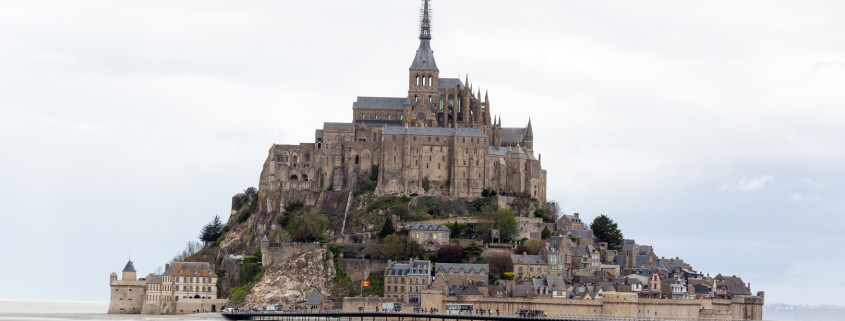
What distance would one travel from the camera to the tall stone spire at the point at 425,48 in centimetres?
12162

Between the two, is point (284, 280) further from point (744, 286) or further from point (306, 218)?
point (744, 286)

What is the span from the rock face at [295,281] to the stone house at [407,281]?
220 inches

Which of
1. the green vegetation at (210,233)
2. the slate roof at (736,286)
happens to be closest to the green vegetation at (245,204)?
the green vegetation at (210,233)

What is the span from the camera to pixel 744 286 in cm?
10344

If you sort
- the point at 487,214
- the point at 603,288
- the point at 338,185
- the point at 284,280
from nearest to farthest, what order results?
the point at 603,288, the point at 284,280, the point at 487,214, the point at 338,185

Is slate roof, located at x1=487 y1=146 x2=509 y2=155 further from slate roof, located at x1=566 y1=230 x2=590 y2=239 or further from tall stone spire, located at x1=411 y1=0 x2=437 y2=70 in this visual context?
tall stone spire, located at x1=411 y1=0 x2=437 y2=70

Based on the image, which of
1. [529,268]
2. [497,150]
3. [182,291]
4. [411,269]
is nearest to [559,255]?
[529,268]

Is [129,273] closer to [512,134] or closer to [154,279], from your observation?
[154,279]

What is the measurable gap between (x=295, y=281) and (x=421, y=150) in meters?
20.5

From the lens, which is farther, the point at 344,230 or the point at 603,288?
the point at 344,230

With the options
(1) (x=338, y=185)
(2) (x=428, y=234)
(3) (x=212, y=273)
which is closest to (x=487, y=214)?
(2) (x=428, y=234)

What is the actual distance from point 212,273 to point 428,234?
60.9 ft

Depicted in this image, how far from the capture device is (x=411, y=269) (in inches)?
3804

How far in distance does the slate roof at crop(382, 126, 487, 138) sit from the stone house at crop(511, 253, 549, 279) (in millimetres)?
18044
